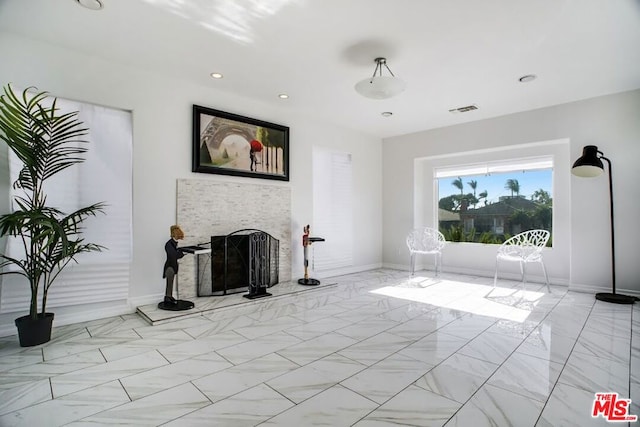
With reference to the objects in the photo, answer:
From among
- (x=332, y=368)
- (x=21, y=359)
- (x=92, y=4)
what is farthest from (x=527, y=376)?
(x=92, y=4)

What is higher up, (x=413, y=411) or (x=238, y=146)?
(x=238, y=146)

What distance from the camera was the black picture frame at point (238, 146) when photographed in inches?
164

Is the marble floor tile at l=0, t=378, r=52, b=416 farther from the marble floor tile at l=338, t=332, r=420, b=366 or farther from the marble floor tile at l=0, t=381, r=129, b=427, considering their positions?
the marble floor tile at l=338, t=332, r=420, b=366

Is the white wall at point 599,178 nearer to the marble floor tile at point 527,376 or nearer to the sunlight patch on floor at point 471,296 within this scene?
the sunlight patch on floor at point 471,296

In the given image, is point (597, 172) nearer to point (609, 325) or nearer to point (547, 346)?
point (609, 325)

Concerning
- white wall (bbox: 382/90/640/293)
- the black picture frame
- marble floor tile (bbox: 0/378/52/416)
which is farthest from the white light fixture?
marble floor tile (bbox: 0/378/52/416)

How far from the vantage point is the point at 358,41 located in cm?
310

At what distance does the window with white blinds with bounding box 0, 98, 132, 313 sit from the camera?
3.21 metres

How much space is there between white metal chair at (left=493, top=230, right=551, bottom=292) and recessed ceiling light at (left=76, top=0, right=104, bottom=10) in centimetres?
545

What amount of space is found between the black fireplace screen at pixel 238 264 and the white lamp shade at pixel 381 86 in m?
2.35

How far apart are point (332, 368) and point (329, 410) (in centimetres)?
51

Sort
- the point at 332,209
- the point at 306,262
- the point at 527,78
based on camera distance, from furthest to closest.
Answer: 1. the point at 332,209
2. the point at 306,262
3. the point at 527,78

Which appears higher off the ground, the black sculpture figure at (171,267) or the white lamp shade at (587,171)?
the white lamp shade at (587,171)
